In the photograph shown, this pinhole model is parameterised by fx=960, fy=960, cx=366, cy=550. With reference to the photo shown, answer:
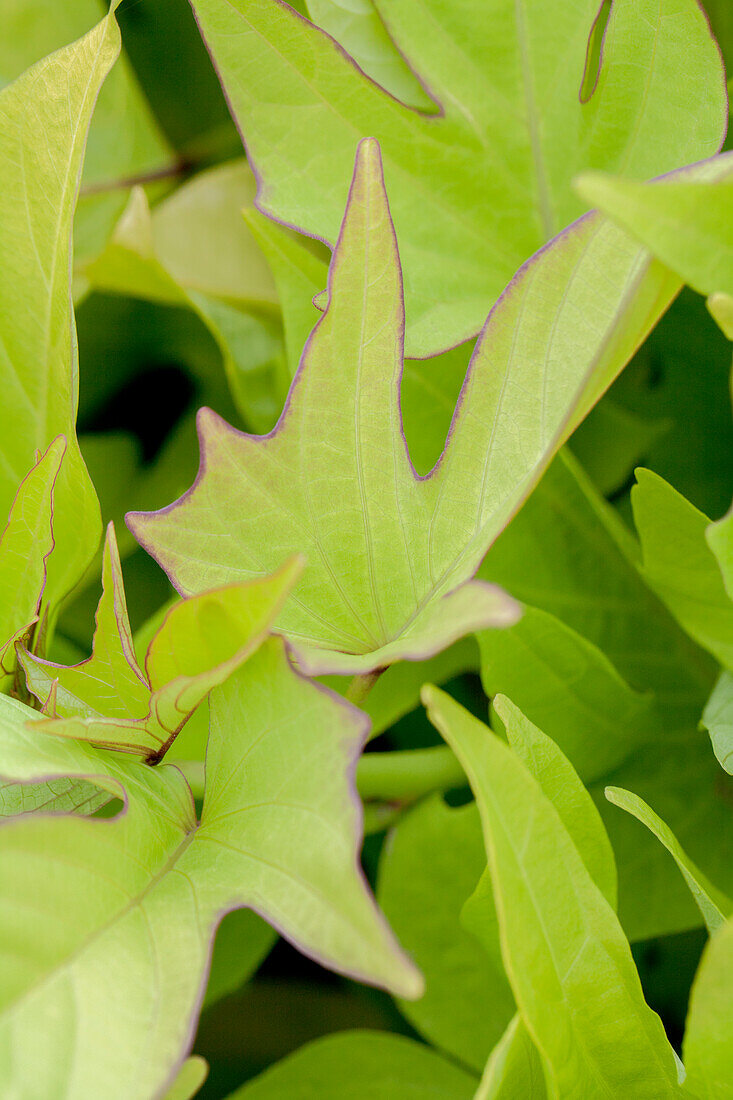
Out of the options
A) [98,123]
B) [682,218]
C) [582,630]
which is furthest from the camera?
[98,123]

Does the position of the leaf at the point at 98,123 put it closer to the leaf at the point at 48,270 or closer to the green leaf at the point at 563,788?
the leaf at the point at 48,270

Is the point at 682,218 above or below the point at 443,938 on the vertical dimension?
above

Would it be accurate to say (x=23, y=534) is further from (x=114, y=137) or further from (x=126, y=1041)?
(x=114, y=137)

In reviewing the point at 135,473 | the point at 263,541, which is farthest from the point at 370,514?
the point at 135,473

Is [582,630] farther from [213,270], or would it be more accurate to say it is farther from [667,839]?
[213,270]

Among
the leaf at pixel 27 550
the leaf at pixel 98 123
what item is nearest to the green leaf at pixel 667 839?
the leaf at pixel 27 550

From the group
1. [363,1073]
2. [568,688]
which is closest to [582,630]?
[568,688]
